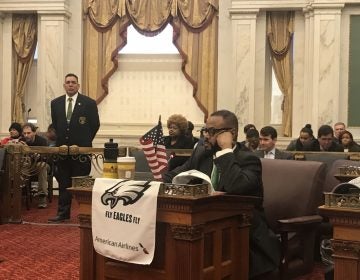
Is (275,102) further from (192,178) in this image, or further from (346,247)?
(346,247)

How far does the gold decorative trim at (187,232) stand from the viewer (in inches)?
107

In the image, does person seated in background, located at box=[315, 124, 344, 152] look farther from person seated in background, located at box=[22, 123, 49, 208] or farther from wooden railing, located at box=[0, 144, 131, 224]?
person seated in background, located at box=[22, 123, 49, 208]

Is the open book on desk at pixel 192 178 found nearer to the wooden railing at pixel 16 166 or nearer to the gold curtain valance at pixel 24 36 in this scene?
the wooden railing at pixel 16 166

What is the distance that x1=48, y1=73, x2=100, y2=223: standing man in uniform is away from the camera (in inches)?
253

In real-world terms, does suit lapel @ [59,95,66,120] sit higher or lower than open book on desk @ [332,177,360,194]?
higher

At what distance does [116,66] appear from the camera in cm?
1066

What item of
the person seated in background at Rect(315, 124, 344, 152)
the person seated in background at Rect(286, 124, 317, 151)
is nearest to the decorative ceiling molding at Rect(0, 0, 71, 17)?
the person seated in background at Rect(286, 124, 317, 151)

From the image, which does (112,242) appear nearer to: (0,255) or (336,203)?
(336,203)

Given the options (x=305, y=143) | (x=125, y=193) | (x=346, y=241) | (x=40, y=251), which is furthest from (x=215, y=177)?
(x=305, y=143)

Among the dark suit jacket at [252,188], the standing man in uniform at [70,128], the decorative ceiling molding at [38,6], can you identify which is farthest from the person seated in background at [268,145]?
the decorative ceiling molding at [38,6]

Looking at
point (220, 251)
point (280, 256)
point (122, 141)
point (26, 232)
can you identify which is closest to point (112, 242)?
point (220, 251)

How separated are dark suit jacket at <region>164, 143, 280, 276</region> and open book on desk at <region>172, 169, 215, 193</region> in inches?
10.3

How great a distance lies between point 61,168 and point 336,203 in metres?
4.42

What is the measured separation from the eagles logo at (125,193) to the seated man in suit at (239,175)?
519 mm
